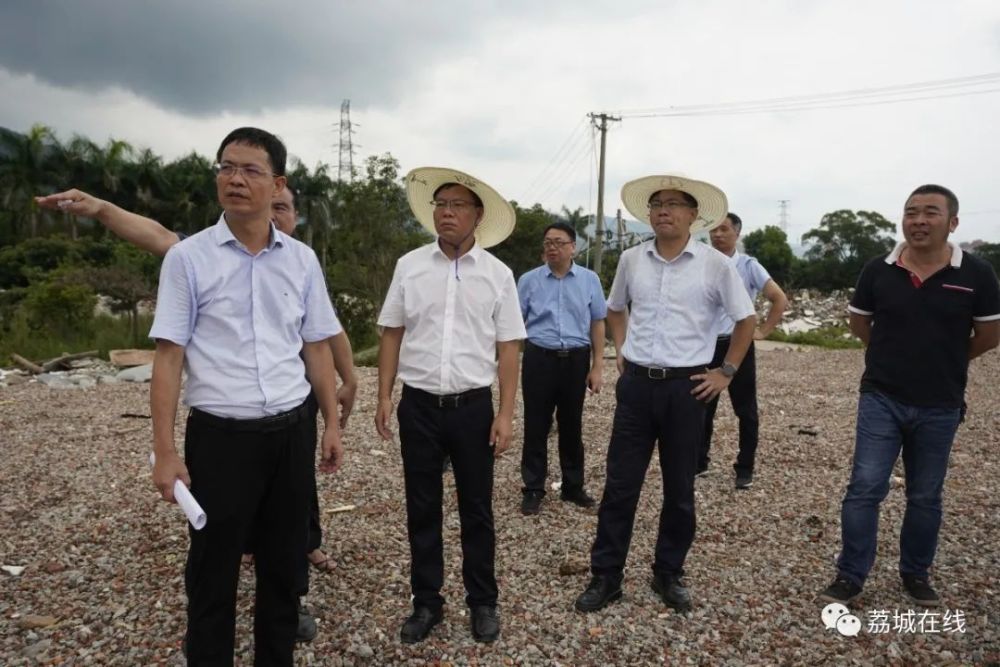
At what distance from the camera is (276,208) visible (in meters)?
3.61

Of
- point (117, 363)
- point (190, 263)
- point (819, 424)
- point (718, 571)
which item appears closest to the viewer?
point (190, 263)

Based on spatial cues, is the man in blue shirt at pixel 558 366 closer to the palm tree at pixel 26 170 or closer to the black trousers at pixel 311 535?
the black trousers at pixel 311 535

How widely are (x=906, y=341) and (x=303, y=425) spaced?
3105 mm

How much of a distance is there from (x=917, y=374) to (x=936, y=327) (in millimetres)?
265

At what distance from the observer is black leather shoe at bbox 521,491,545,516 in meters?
5.10

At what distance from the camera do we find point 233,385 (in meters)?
2.45

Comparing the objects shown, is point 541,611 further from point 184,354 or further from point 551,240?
point 551,240

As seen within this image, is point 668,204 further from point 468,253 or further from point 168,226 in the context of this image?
point 168,226

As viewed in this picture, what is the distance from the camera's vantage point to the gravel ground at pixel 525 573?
322 centimetres

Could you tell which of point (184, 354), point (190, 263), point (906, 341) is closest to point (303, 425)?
point (184, 354)

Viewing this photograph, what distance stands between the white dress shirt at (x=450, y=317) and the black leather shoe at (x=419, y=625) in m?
1.09

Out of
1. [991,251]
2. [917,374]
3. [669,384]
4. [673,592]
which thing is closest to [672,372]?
[669,384]

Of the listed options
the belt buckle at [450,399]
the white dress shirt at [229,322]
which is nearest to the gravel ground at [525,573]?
the belt buckle at [450,399]

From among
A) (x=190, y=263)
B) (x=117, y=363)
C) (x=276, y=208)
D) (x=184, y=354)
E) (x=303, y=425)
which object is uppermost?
(x=276, y=208)
